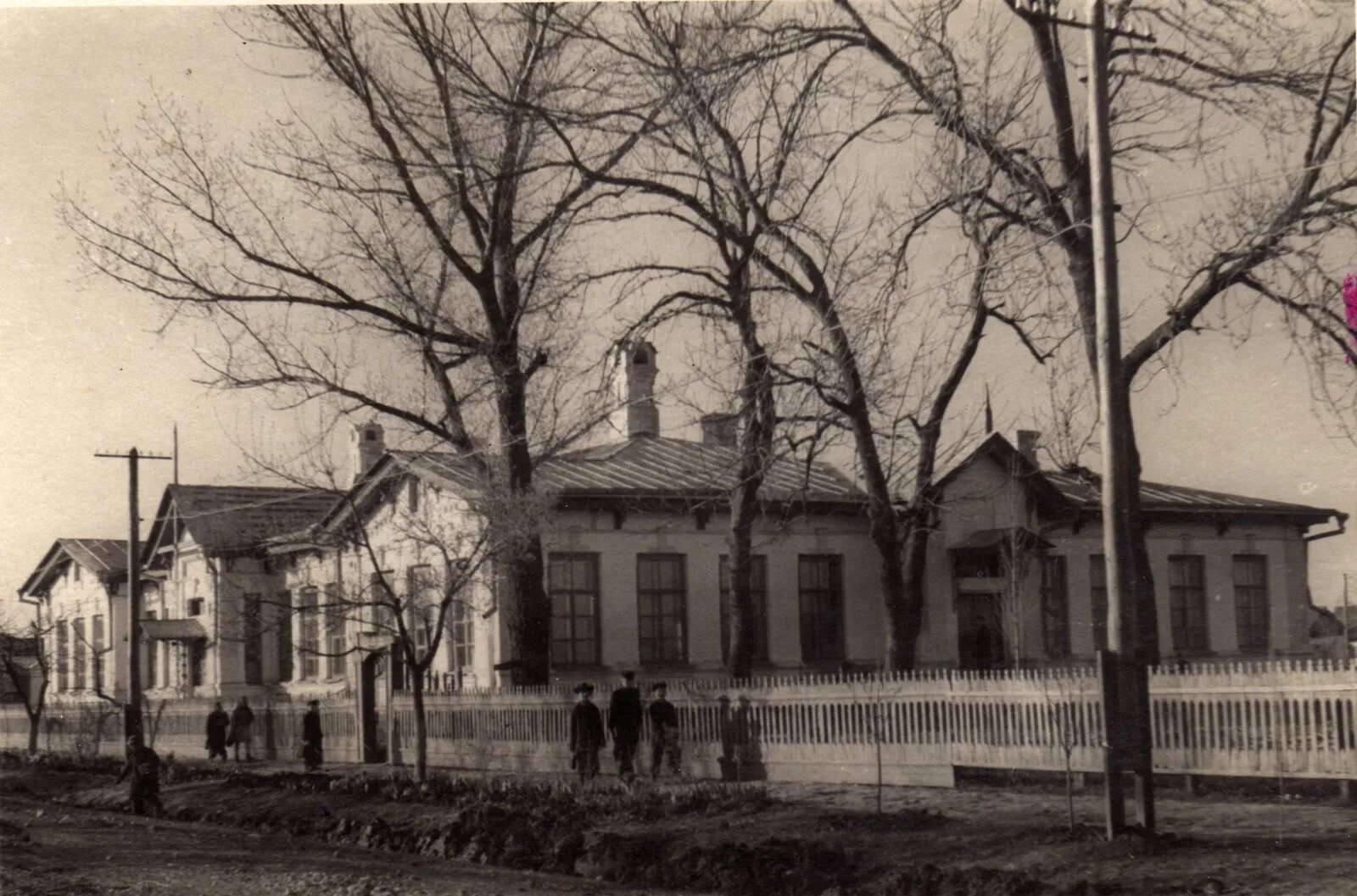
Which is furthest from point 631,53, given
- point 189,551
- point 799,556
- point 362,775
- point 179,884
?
point 189,551

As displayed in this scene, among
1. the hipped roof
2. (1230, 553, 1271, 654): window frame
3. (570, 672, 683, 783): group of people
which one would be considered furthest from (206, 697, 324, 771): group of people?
(1230, 553, 1271, 654): window frame

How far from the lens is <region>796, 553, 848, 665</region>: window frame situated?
33219 millimetres

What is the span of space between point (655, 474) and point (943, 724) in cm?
1455

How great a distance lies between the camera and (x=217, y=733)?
33625 mm

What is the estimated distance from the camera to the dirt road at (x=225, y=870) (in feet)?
45.9

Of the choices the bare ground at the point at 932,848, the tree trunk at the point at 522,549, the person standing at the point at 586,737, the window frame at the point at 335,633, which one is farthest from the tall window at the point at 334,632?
the bare ground at the point at 932,848

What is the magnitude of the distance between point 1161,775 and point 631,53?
30.0 feet

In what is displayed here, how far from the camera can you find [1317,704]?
47.3ft

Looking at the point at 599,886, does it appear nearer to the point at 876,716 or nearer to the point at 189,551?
the point at 876,716

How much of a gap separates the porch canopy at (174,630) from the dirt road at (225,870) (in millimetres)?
21550

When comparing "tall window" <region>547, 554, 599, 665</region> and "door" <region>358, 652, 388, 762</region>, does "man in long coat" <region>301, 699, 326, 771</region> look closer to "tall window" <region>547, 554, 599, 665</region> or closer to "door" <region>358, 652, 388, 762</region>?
"door" <region>358, 652, 388, 762</region>

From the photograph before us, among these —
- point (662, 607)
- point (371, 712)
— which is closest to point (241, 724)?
point (371, 712)

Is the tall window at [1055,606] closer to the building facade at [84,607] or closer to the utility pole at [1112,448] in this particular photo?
the utility pole at [1112,448]

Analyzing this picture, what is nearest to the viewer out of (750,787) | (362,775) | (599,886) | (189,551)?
(599,886)
